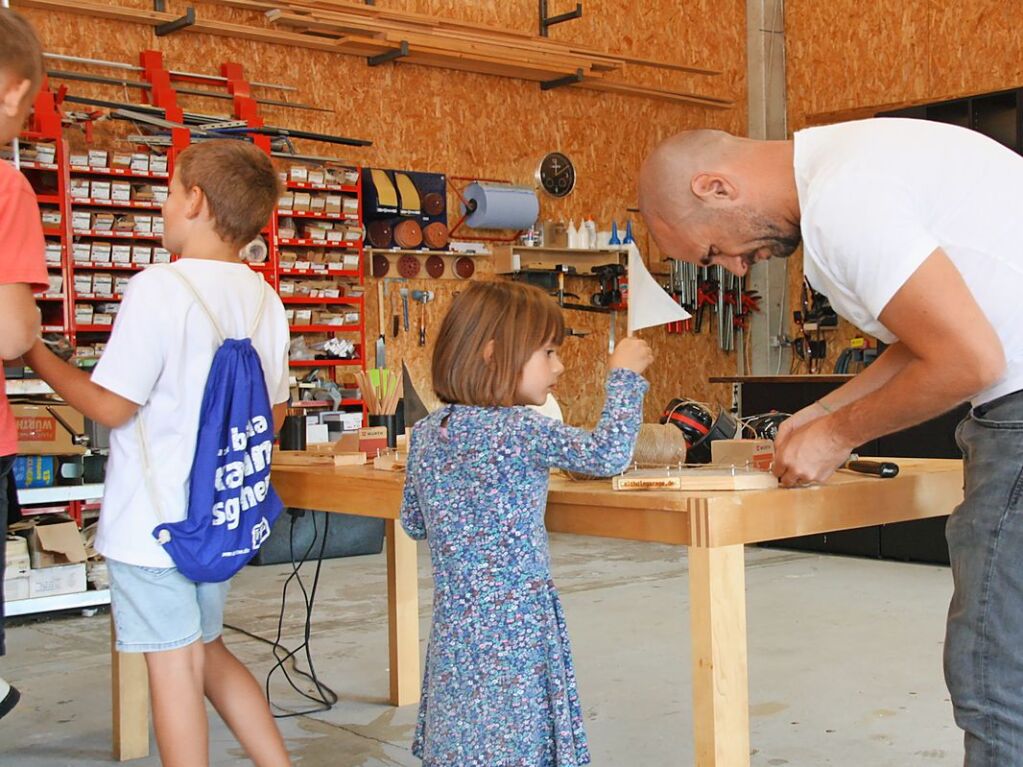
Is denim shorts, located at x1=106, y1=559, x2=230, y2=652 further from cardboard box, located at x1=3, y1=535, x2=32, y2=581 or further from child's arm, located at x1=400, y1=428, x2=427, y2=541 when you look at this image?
cardboard box, located at x1=3, y1=535, x2=32, y2=581

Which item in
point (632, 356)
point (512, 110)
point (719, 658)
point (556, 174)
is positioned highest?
point (512, 110)

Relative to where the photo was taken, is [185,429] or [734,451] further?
[734,451]

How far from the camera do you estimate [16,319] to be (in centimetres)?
194

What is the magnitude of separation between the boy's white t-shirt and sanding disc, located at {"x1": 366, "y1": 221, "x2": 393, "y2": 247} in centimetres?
554

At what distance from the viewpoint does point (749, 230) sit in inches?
67.2

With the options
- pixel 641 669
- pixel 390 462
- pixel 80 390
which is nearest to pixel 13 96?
pixel 80 390

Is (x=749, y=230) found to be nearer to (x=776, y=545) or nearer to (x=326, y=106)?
(x=776, y=545)

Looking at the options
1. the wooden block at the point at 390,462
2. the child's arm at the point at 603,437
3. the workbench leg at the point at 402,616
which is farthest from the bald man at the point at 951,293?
the workbench leg at the point at 402,616

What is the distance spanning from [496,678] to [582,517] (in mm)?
309

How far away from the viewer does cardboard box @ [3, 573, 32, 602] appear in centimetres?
482

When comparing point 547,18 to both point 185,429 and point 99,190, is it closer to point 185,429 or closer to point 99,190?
point 99,190

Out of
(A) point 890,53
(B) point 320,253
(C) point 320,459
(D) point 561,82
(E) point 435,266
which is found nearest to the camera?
(C) point 320,459

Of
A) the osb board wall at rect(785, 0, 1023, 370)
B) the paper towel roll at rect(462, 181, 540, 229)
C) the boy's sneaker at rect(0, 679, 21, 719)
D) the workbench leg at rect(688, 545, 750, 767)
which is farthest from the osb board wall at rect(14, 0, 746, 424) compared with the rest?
the workbench leg at rect(688, 545, 750, 767)

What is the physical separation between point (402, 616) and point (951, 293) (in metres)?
2.28
